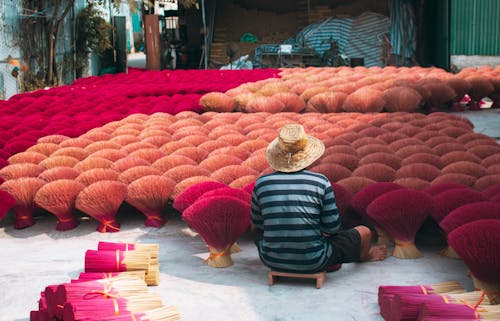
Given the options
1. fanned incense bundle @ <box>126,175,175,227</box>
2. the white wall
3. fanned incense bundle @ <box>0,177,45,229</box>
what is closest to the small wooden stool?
fanned incense bundle @ <box>126,175,175,227</box>

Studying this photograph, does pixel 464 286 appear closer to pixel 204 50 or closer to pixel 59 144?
pixel 59 144

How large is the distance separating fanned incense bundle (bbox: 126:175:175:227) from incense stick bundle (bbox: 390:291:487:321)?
2.36 meters

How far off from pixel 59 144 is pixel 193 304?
3.54 metres

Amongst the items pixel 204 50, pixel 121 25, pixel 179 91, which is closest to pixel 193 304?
pixel 179 91

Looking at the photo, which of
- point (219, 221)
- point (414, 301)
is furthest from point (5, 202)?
point (414, 301)

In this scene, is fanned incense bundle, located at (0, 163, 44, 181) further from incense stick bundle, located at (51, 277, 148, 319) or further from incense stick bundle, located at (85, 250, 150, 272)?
incense stick bundle, located at (51, 277, 148, 319)

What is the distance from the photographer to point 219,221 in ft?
13.3

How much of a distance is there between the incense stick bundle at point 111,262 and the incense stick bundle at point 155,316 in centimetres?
57

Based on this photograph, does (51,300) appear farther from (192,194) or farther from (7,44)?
(7,44)

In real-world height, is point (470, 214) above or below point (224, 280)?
above

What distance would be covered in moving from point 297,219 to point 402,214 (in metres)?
0.78

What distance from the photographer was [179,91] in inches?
398

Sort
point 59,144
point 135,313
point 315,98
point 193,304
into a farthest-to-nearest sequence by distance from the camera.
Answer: point 315,98, point 59,144, point 193,304, point 135,313

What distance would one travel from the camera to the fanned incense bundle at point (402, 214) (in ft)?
13.1
